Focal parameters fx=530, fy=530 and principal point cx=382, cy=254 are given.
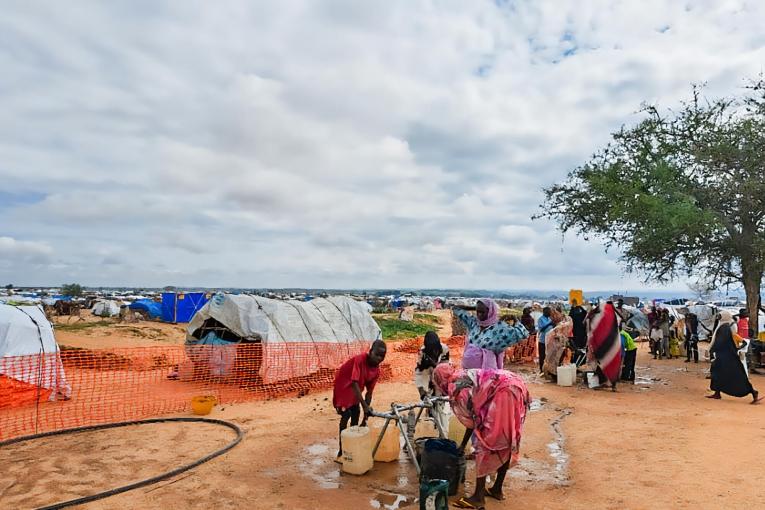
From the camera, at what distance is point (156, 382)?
12234 mm

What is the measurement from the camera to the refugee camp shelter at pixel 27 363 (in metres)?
9.78

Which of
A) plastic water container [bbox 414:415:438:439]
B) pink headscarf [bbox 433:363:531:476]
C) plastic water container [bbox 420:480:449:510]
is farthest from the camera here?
plastic water container [bbox 414:415:438:439]

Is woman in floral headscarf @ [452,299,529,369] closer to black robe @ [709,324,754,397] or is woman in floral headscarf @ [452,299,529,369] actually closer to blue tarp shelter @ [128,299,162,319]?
black robe @ [709,324,754,397]

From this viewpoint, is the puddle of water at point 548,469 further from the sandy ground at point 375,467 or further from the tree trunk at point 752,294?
the tree trunk at point 752,294

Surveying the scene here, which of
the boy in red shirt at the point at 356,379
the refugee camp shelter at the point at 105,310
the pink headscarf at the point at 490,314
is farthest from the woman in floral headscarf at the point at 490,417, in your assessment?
the refugee camp shelter at the point at 105,310

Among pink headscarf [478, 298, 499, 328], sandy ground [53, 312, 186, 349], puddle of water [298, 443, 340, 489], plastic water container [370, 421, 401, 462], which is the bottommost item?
sandy ground [53, 312, 186, 349]

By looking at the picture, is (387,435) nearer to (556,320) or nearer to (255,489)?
(255,489)

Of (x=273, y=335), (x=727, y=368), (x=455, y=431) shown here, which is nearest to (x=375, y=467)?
(x=455, y=431)

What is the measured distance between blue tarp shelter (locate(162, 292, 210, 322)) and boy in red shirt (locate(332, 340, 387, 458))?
26.7 metres

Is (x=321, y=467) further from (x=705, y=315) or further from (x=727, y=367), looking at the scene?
(x=705, y=315)

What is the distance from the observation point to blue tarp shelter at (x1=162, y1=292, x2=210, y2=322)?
31.2 meters

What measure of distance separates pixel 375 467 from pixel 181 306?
27767 mm

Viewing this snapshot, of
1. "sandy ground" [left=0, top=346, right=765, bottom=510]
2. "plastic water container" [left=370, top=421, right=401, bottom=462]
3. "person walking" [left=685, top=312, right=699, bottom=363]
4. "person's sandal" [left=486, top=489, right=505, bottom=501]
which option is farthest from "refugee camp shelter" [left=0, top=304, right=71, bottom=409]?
"person walking" [left=685, top=312, right=699, bottom=363]

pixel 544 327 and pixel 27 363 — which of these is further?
pixel 544 327
